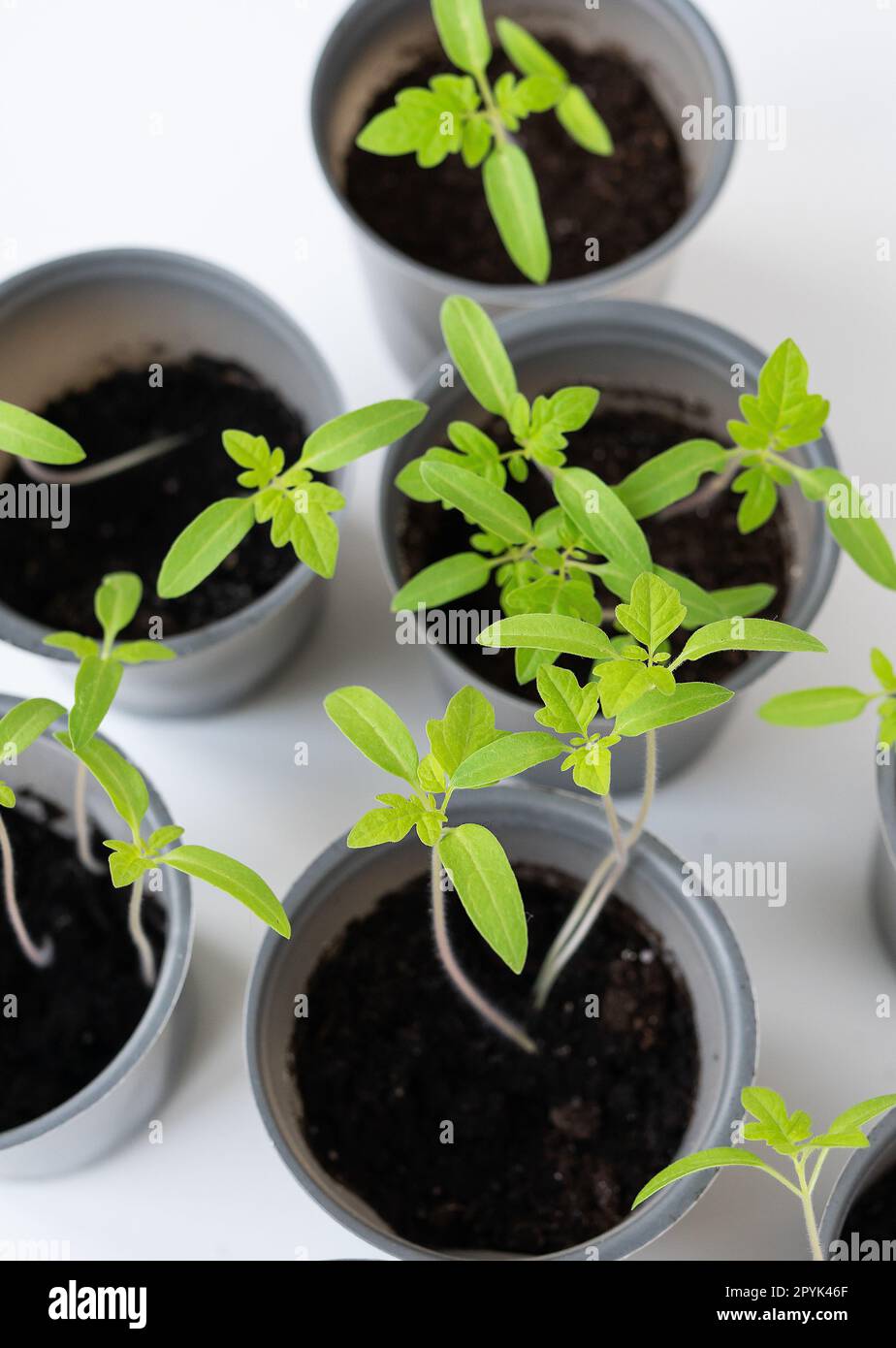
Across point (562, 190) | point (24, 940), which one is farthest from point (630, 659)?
point (562, 190)

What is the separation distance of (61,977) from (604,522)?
1.94 ft

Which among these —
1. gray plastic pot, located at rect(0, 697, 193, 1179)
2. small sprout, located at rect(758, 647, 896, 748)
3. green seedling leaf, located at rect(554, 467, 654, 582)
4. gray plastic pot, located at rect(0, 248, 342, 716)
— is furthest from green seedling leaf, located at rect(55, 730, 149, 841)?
small sprout, located at rect(758, 647, 896, 748)

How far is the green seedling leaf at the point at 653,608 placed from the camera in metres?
0.81

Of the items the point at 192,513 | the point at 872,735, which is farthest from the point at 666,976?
the point at 192,513

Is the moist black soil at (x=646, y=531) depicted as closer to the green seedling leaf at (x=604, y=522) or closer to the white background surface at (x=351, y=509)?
the white background surface at (x=351, y=509)

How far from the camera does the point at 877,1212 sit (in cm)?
107

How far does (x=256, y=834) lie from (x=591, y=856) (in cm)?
34

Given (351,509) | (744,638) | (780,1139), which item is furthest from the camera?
(351,509)

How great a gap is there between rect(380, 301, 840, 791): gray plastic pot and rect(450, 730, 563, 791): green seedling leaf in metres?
0.28

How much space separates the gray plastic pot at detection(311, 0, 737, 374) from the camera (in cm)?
123

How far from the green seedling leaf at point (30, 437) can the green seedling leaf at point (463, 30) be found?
0.45 metres

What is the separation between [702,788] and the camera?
52.0 inches

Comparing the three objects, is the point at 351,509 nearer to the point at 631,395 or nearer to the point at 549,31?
the point at 631,395

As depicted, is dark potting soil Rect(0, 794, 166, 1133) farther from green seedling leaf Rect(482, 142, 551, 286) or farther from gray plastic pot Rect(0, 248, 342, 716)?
green seedling leaf Rect(482, 142, 551, 286)
